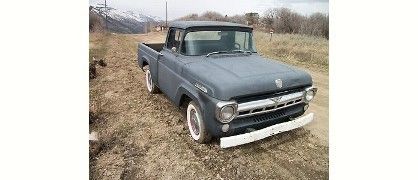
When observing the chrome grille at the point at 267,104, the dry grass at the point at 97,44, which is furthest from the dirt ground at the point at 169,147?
the chrome grille at the point at 267,104

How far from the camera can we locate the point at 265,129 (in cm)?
263

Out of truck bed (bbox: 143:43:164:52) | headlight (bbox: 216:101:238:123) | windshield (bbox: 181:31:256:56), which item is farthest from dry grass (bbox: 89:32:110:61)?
truck bed (bbox: 143:43:164:52)

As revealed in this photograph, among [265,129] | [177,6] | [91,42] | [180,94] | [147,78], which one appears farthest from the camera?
[147,78]

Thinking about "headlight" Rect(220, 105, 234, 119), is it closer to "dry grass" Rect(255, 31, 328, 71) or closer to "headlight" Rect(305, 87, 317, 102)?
"headlight" Rect(305, 87, 317, 102)

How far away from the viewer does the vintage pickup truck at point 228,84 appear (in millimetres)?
2551

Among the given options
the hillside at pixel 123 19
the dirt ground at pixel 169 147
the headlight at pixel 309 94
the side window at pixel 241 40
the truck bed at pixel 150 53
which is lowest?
the dirt ground at pixel 169 147

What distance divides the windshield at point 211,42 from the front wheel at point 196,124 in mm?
566

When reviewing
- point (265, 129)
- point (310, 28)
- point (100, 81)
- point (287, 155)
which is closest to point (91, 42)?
point (100, 81)

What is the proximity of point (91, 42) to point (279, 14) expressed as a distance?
67.2 inches

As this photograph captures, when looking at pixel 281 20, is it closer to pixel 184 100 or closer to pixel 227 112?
pixel 184 100

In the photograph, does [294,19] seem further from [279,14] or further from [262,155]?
[262,155]

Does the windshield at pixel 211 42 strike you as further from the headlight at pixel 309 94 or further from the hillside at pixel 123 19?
the headlight at pixel 309 94

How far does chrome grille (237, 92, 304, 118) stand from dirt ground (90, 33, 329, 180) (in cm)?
29

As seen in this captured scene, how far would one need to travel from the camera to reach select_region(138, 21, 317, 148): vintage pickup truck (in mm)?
2551
